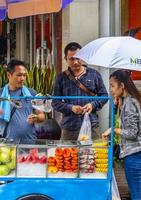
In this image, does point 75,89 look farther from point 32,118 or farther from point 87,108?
point 32,118

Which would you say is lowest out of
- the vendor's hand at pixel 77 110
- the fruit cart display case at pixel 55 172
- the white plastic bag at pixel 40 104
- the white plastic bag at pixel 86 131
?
the fruit cart display case at pixel 55 172

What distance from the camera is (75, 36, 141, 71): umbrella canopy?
577 cm

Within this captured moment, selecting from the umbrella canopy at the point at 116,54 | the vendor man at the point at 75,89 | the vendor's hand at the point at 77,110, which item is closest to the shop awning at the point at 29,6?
the vendor man at the point at 75,89

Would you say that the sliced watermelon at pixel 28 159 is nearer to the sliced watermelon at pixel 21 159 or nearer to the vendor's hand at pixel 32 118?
the sliced watermelon at pixel 21 159

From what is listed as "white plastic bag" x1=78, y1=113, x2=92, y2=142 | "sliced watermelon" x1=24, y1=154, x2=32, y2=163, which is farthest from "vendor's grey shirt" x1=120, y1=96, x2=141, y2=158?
"sliced watermelon" x1=24, y1=154, x2=32, y2=163

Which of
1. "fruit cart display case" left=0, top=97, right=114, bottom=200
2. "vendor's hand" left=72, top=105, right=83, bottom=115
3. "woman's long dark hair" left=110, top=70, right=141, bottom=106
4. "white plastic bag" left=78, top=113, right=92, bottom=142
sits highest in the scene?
"woman's long dark hair" left=110, top=70, right=141, bottom=106

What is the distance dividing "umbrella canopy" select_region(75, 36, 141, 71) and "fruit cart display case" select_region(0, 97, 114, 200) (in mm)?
805

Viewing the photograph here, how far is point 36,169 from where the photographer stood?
5.14m

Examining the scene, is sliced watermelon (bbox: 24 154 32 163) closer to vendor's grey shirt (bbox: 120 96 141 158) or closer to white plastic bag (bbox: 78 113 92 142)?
white plastic bag (bbox: 78 113 92 142)

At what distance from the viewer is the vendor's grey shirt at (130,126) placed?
18.0 feet

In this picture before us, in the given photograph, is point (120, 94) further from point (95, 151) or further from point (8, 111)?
point (8, 111)

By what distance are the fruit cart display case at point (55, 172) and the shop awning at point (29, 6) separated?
5.71ft

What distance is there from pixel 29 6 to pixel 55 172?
227cm

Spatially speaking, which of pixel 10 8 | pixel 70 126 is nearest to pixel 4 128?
pixel 70 126
